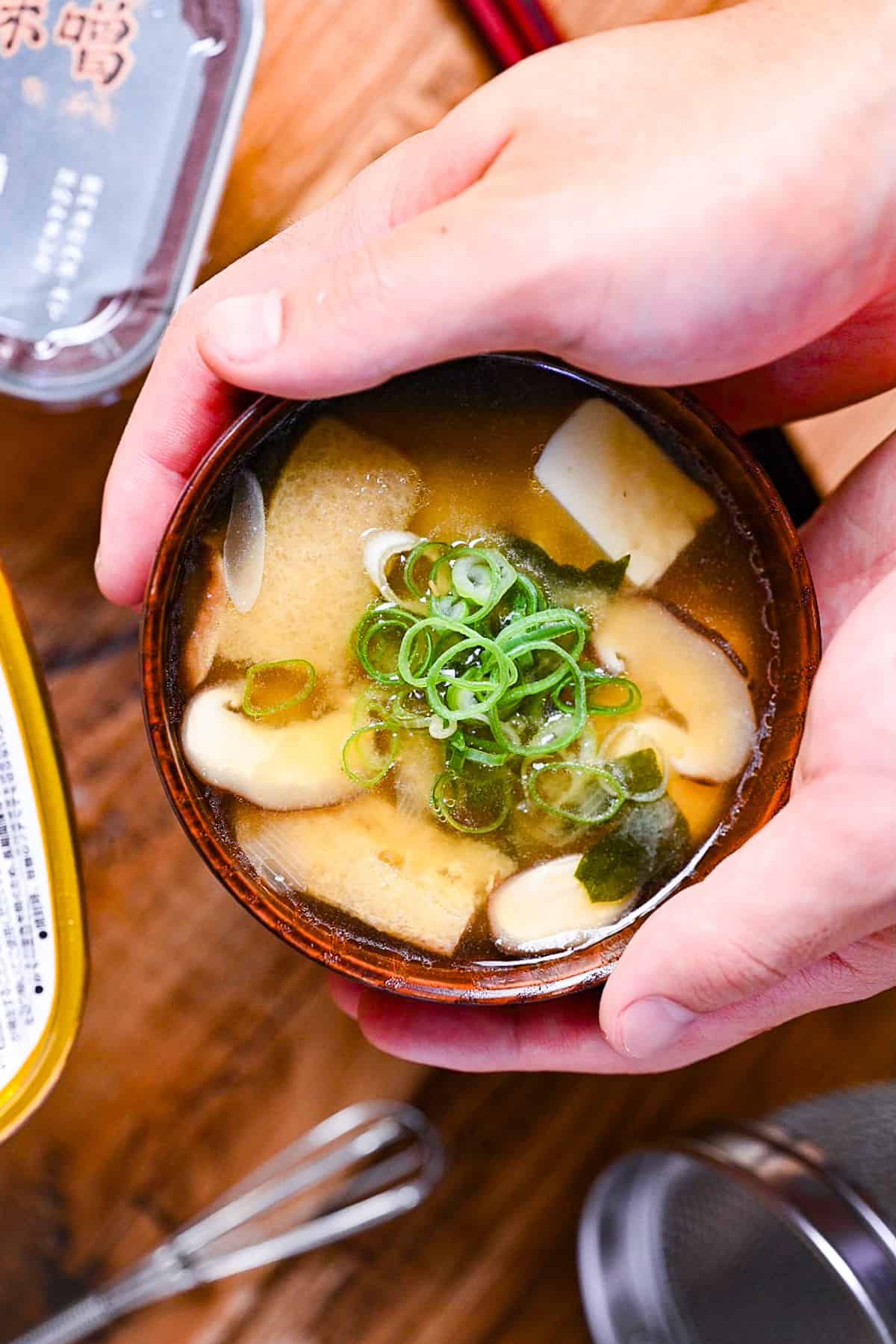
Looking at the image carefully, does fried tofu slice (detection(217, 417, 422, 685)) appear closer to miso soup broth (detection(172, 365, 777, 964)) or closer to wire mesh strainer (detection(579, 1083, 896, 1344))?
miso soup broth (detection(172, 365, 777, 964))

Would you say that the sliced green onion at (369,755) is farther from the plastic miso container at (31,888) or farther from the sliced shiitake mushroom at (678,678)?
the plastic miso container at (31,888)

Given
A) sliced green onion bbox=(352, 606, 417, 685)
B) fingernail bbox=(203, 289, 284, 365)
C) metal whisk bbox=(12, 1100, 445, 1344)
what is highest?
fingernail bbox=(203, 289, 284, 365)

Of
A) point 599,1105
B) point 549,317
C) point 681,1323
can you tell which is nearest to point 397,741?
point 549,317

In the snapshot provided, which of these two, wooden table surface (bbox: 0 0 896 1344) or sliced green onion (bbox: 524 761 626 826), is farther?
wooden table surface (bbox: 0 0 896 1344)

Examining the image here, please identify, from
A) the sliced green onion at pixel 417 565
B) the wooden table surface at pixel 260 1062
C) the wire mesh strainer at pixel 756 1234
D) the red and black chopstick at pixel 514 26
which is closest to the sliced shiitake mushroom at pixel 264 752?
the sliced green onion at pixel 417 565

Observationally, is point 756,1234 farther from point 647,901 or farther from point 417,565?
point 417,565

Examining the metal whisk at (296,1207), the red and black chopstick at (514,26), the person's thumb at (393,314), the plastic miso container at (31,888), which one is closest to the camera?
the person's thumb at (393,314)

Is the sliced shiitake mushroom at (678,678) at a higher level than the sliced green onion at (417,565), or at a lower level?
lower

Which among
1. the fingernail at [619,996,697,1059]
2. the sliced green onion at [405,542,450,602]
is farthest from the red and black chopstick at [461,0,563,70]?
the fingernail at [619,996,697,1059]

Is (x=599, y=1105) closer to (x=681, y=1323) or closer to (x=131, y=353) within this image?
(x=681, y=1323)
